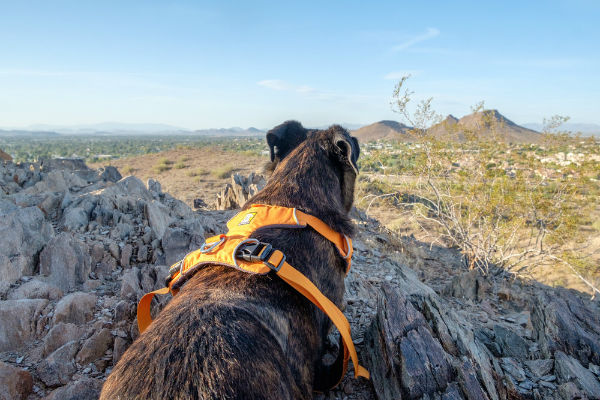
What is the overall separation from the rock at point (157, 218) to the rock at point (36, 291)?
1333 mm


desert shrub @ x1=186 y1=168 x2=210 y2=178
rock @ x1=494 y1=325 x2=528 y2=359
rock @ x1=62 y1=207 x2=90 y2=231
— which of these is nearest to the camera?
rock @ x1=494 y1=325 x2=528 y2=359

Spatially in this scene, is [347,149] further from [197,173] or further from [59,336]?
[197,173]

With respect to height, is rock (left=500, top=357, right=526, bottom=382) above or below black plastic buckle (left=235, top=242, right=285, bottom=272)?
below

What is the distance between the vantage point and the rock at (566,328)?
249 cm

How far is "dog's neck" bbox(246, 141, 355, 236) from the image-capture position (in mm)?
2520

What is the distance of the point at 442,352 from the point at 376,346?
0.47m

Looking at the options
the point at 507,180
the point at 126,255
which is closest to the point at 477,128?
the point at 507,180

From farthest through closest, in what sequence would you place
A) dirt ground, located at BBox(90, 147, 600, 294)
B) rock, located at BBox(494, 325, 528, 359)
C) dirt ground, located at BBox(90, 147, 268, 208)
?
1. dirt ground, located at BBox(90, 147, 268, 208)
2. dirt ground, located at BBox(90, 147, 600, 294)
3. rock, located at BBox(494, 325, 528, 359)

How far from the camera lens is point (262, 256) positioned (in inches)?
73.0

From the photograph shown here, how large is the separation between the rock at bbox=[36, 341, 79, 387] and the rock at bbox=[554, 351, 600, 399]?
3.31 m

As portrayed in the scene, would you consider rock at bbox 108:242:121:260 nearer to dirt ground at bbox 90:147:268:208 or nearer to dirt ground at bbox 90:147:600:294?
dirt ground at bbox 90:147:600:294

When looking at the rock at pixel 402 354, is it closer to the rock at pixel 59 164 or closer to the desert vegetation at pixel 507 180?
the desert vegetation at pixel 507 180

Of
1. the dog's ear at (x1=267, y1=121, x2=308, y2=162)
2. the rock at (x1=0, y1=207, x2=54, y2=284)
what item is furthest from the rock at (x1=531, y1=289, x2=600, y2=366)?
the rock at (x1=0, y1=207, x2=54, y2=284)

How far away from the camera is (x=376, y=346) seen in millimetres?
2432
